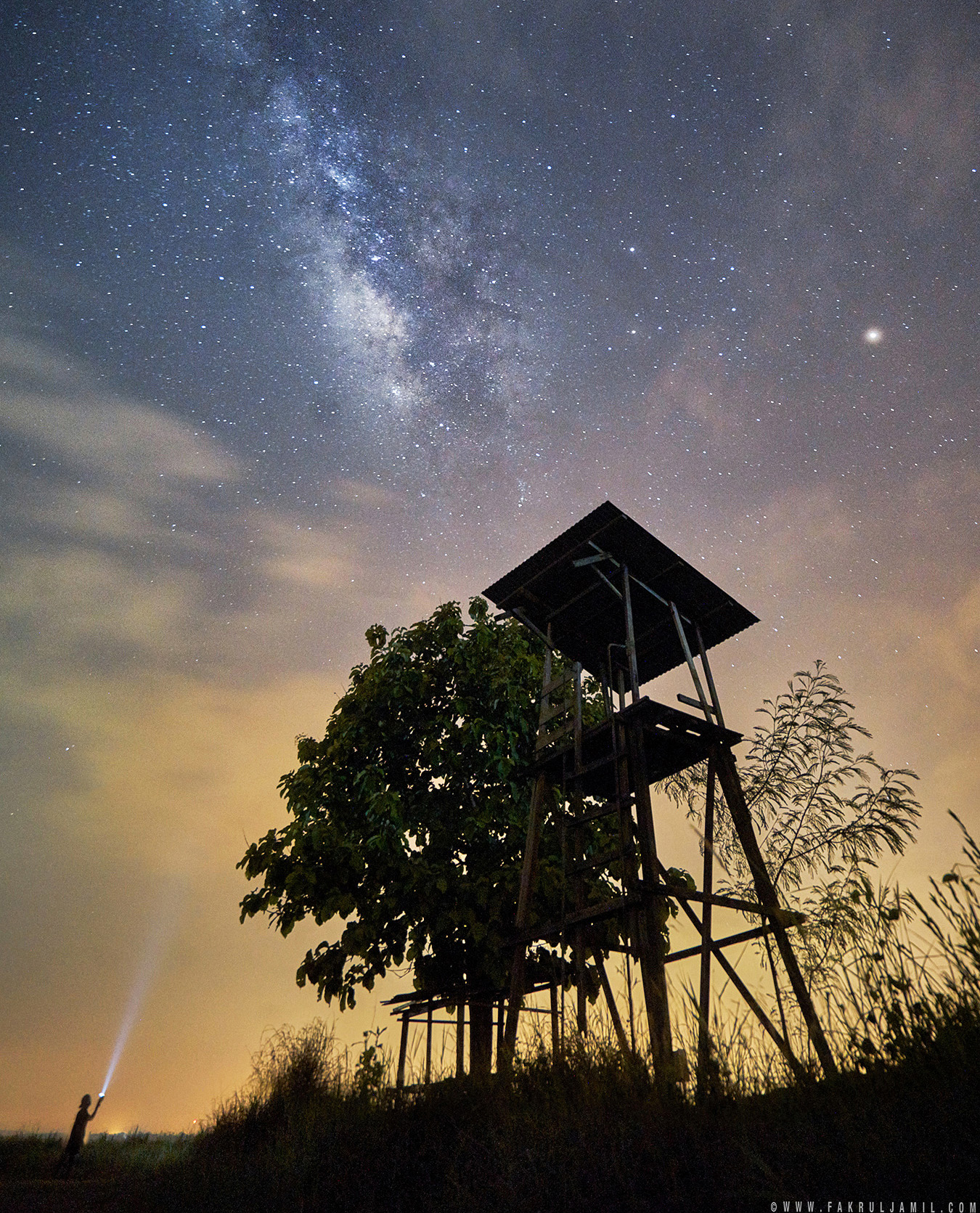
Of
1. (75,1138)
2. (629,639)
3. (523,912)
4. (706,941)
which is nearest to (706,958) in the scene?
(706,941)

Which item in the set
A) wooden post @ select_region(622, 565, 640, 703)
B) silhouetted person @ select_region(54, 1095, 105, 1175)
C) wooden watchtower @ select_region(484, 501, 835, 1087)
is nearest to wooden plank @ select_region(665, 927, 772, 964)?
wooden watchtower @ select_region(484, 501, 835, 1087)

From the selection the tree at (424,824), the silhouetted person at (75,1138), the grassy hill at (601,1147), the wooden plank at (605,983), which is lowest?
the grassy hill at (601,1147)

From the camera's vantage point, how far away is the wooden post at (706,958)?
521cm

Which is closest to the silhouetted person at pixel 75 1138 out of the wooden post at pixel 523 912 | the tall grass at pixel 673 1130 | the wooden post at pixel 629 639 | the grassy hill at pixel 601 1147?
the grassy hill at pixel 601 1147

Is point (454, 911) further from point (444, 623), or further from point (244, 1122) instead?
point (444, 623)

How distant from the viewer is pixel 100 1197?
31.4 feet

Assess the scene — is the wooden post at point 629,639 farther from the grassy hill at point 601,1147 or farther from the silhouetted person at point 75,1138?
the silhouetted person at point 75,1138

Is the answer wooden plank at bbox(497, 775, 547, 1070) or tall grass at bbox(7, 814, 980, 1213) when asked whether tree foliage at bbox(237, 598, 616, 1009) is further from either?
tall grass at bbox(7, 814, 980, 1213)

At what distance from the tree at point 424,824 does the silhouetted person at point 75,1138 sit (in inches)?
291

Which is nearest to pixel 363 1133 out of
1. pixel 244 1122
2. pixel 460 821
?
pixel 244 1122

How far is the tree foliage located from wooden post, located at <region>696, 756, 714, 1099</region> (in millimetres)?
2500

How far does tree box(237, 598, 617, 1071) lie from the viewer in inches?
457

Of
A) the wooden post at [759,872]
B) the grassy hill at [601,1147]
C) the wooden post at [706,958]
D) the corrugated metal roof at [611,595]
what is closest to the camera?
the grassy hill at [601,1147]

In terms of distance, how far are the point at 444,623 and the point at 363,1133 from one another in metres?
9.35
